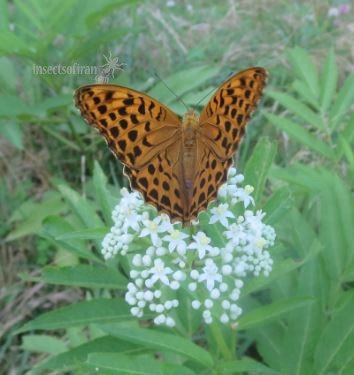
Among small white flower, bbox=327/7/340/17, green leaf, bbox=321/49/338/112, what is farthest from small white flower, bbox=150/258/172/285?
small white flower, bbox=327/7/340/17

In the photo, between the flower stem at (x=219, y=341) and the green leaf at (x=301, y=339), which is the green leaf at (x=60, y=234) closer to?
the flower stem at (x=219, y=341)

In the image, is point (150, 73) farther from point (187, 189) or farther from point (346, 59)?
point (187, 189)

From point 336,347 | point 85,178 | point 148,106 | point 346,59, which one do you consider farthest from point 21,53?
point 346,59

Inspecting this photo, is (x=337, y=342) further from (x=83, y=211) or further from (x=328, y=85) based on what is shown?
(x=328, y=85)

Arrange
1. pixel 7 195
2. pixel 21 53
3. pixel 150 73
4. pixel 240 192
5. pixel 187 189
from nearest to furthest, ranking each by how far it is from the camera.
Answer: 1. pixel 187 189
2. pixel 240 192
3. pixel 21 53
4. pixel 7 195
5. pixel 150 73

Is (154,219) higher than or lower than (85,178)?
lower

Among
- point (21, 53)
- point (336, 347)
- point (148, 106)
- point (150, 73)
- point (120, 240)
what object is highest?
point (150, 73)

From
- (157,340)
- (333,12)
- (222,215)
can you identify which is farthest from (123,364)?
(333,12)
